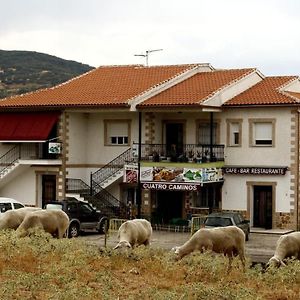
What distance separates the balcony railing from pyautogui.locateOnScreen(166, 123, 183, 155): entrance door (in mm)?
301

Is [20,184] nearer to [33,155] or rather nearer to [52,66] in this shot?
[33,155]

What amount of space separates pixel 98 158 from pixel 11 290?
26101 mm

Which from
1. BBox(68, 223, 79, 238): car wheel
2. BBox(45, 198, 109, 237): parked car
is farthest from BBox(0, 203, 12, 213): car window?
BBox(68, 223, 79, 238): car wheel

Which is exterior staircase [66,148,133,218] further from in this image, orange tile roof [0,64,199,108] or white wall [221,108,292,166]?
white wall [221,108,292,166]

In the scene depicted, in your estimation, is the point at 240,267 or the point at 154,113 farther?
the point at 154,113

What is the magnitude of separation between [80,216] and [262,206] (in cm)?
888

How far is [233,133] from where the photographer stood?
126ft

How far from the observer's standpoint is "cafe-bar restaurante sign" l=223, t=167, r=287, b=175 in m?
36.7

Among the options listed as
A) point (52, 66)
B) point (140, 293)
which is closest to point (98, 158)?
point (140, 293)

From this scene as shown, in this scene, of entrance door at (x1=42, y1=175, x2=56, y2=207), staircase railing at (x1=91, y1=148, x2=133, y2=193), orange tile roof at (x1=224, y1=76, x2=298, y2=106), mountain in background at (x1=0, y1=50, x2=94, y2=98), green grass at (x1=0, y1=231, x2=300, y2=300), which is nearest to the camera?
green grass at (x1=0, y1=231, x2=300, y2=300)

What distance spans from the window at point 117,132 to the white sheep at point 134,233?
1571 cm

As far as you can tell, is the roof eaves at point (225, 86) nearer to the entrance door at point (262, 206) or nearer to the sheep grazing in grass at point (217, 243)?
the entrance door at point (262, 206)

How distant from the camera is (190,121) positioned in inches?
1548

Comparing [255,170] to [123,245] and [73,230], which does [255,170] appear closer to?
[73,230]
